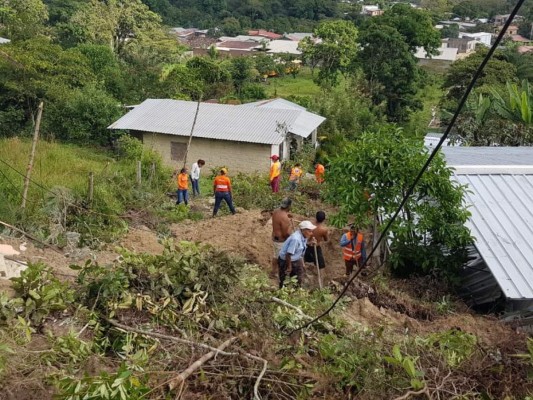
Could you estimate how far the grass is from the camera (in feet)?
130

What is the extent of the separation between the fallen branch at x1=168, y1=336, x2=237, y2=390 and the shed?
10.8ft

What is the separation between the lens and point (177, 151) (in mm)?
18344

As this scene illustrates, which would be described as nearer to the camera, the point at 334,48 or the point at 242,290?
the point at 242,290

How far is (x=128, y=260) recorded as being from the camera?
556 centimetres

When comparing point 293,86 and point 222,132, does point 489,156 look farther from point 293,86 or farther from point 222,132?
point 293,86

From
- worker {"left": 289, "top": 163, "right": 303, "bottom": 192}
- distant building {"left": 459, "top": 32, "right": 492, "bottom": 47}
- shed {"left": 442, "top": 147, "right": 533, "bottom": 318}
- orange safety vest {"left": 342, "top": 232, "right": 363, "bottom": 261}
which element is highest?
shed {"left": 442, "top": 147, "right": 533, "bottom": 318}

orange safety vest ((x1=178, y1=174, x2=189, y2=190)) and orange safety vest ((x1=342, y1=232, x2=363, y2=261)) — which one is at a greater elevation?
orange safety vest ((x1=342, y1=232, x2=363, y2=261))

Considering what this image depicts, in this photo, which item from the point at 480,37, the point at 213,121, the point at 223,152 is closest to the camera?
the point at 223,152

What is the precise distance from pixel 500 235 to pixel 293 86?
3602 cm

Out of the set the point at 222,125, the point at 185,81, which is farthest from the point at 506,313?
the point at 185,81

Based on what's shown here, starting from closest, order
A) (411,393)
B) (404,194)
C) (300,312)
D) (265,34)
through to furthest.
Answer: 1. (411,393)
2. (300,312)
3. (404,194)
4. (265,34)

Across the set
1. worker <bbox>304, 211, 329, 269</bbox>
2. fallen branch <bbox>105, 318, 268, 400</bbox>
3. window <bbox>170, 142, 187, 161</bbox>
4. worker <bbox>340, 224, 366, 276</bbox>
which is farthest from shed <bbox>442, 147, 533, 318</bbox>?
window <bbox>170, 142, 187, 161</bbox>

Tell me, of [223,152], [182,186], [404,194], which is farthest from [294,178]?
[404,194]

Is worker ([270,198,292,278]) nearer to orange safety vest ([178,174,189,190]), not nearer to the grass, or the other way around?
orange safety vest ([178,174,189,190])
